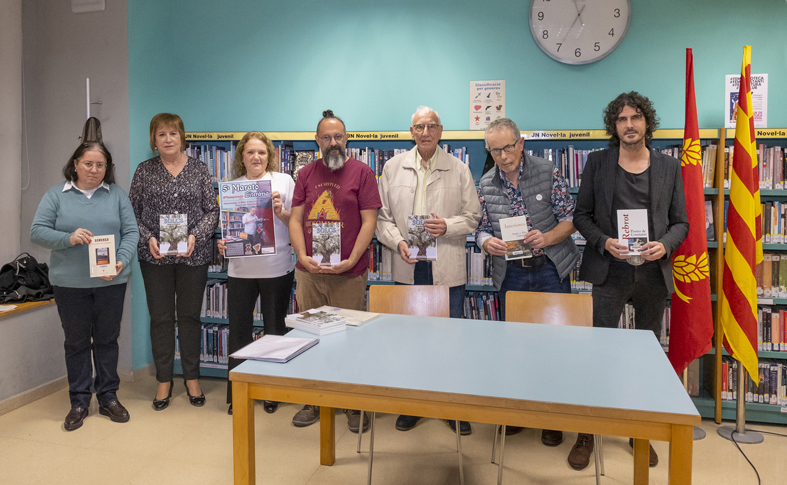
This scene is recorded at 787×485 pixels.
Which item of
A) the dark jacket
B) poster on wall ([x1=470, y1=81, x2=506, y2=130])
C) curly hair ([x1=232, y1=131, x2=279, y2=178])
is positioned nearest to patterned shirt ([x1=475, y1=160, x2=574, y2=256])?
the dark jacket

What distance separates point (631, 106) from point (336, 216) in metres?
1.71

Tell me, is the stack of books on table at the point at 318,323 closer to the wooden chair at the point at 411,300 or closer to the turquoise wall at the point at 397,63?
the wooden chair at the point at 411,300

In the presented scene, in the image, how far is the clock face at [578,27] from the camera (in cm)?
365

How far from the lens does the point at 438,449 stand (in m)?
2.95

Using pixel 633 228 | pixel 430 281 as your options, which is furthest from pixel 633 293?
pixel 430 281

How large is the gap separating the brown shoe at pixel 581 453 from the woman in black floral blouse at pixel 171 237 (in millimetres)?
2416

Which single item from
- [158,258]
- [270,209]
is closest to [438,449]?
[270,209]

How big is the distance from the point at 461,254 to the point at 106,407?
2.48 meters

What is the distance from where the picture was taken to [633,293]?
2.85 meters

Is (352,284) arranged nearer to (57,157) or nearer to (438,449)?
(438,449)

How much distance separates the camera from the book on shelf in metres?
3.12

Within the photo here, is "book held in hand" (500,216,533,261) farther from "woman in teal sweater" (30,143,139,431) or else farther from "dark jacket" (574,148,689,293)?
"woman in teal sweater" (30,143,139,431)

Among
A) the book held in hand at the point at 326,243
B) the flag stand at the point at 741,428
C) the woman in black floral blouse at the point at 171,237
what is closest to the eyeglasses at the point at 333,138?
the book held in hand at the point at 326,243

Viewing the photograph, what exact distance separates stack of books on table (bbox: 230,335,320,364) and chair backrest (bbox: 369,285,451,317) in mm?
713
